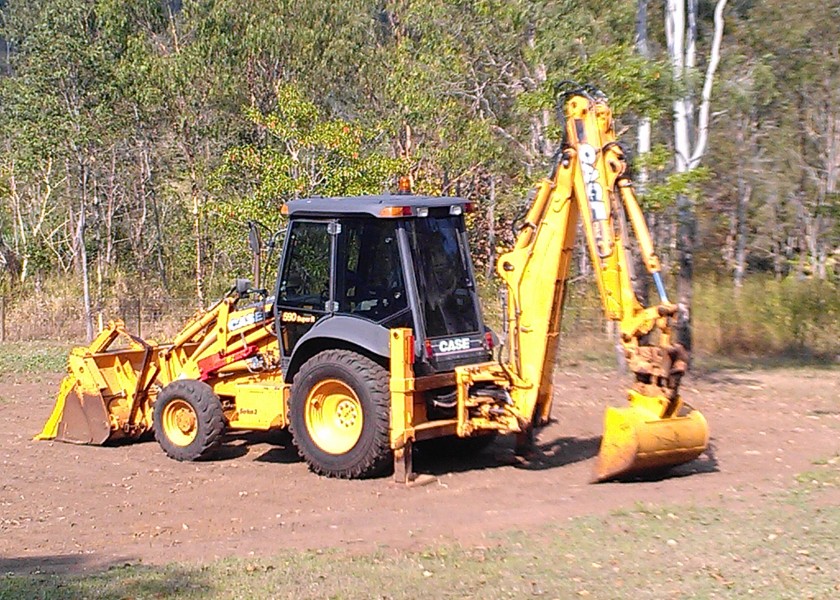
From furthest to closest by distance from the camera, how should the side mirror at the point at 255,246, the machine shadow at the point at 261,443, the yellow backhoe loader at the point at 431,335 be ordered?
the machine shadow at the point at 261,443
the side mirror at the point at 255,246
the yellow backhoe loader at the point at 431,335

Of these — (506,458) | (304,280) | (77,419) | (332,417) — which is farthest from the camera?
(77,419)

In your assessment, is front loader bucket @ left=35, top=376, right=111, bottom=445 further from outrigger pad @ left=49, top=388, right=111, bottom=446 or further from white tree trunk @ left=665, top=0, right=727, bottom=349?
white tree trunk @ left=665, top=0, right=727, bottom=349

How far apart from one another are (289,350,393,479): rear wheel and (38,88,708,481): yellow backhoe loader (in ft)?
0.04

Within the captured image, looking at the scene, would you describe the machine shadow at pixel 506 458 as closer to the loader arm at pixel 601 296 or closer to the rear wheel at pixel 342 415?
the loader arm at pixel 601 296

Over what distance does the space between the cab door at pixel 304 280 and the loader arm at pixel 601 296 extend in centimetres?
173

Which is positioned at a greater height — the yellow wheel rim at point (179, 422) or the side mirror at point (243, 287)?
the side mirror at point (243, 287)

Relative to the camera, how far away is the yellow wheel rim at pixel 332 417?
1072cm

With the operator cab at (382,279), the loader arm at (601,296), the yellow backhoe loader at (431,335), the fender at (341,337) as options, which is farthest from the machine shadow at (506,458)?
the fender at (341,337)

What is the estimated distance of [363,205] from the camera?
35.6 ft

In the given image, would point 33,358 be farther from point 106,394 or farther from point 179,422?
point 179,422

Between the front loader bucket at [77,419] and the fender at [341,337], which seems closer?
the fender at [341,337]

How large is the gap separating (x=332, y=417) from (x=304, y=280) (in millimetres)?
1448

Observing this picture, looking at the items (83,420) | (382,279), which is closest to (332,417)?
(382,279)

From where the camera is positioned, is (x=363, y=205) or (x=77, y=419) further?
(x=77, y=419)
